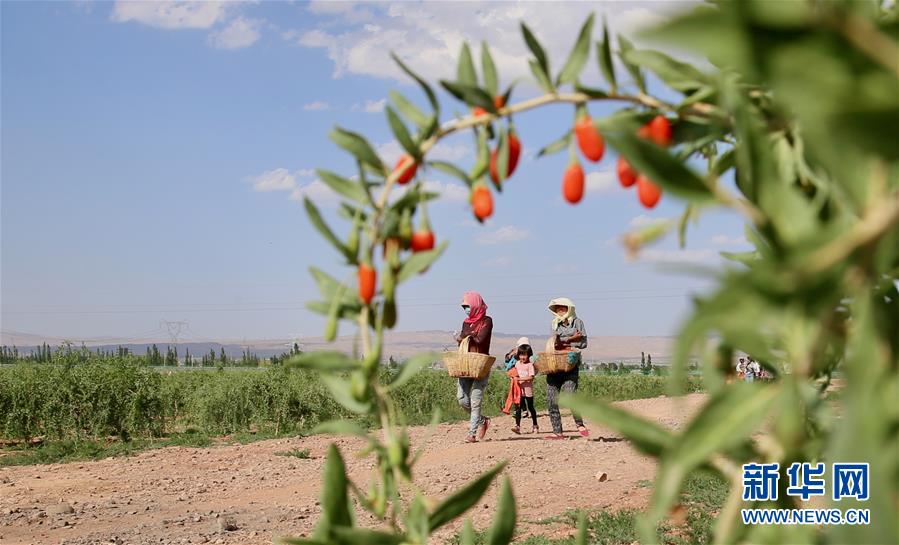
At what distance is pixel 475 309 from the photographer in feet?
30.1

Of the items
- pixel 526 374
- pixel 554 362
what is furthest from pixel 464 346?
pixel 526 374

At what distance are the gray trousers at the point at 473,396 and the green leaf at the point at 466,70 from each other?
8.19 meters

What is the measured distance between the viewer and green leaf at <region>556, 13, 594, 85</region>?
3.14ft

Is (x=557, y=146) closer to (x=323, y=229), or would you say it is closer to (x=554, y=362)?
(x=323, y=229)

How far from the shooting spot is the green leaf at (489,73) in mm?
963

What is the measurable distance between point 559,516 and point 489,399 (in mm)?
9588

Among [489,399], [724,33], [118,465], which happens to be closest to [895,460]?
[724,33]

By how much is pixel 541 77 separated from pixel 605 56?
7 cm

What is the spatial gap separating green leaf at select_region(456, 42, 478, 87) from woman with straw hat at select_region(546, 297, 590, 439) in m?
7.99

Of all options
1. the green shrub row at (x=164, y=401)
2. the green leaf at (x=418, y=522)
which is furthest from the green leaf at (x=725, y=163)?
the green shrub row at (x=164, y=401)

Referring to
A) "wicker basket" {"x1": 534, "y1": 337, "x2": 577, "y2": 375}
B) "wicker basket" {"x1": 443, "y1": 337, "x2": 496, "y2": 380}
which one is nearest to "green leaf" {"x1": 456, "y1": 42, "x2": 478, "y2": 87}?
"wicker basket" {"x1": 443, "y1": 337, "x2": 496, "y2": 380}

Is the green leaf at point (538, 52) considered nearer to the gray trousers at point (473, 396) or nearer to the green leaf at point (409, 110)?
the green leaf at point (409, 110)

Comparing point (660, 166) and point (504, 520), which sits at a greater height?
point (660, 166)

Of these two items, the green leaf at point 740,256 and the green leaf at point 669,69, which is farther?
the green leaf at point 740,256
